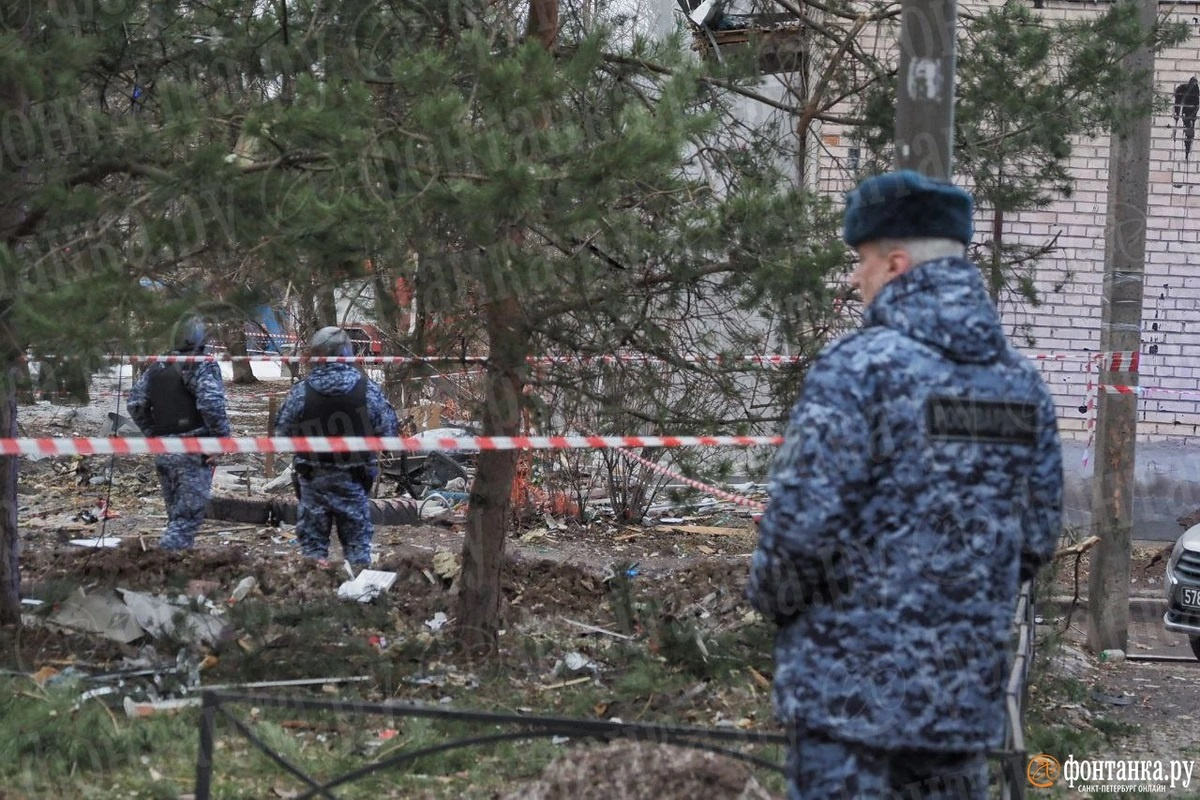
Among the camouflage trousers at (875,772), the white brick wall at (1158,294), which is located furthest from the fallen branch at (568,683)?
the white brick wall at (1158,294)

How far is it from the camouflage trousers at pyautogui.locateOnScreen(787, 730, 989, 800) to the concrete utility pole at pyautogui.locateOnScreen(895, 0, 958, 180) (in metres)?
2.70

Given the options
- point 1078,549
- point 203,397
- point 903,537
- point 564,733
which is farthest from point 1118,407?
point 903,537

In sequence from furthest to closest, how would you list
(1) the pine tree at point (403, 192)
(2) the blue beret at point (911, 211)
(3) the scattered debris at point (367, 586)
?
1. (3) the scattered debris at point (367, 586)
2. (1) the pine tree at point (403, 192)
3. (2) the blue beret at point (911, 211)

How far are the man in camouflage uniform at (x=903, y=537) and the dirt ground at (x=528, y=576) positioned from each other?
1.14 m

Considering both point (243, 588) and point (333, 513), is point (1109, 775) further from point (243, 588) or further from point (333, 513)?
point (333, 513)

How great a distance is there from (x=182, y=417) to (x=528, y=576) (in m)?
2.63

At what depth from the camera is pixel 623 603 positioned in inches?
306

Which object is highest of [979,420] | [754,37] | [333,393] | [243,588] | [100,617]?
[754,37]

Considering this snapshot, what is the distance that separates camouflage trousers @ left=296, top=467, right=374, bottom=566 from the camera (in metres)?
8.65

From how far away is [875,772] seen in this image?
2.55 meters

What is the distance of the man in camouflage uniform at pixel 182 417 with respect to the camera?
29.6ft

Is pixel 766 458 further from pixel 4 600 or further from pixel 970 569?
pixel 970 569

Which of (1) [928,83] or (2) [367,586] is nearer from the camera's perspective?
(1) [928,83]

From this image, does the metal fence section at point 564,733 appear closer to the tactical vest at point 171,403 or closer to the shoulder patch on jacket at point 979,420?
the shoulder patch on jacket at point 979,420
